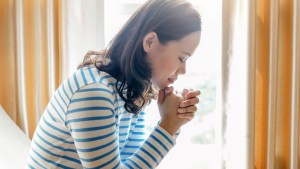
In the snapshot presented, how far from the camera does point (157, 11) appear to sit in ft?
3.07

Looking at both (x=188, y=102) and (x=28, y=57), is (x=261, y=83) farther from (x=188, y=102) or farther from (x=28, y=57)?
(x=28, y=57)

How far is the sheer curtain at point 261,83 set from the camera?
1440 millimetres

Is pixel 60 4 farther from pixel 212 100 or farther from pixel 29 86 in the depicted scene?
pixel 212 100

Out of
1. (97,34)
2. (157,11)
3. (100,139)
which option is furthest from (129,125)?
(97,34)

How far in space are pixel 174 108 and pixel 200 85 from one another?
721 mm

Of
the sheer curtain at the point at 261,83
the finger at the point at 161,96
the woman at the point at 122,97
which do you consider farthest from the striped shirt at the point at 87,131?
the sheer curtain at the point at 261,83

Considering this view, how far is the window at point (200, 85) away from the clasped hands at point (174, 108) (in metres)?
0.60

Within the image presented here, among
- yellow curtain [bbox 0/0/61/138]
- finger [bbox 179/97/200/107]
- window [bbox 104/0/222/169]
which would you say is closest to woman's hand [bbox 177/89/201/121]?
finger [bbox 179/97/200/107]

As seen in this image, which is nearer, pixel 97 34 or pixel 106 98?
pixel 106 98

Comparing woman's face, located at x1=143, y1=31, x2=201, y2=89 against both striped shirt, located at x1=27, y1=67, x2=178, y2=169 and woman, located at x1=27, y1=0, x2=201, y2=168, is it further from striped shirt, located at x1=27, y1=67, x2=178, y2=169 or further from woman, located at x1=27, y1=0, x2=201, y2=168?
striped shirt, located at x1=27, y1=67, x2=178, y2=169

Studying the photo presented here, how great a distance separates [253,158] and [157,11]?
2.76 ft

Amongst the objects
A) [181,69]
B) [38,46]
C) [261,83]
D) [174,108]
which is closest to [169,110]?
[174,108]

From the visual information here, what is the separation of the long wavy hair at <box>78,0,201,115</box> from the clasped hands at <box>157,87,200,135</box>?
73 mm

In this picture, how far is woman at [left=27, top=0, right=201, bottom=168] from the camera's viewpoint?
849 mm
